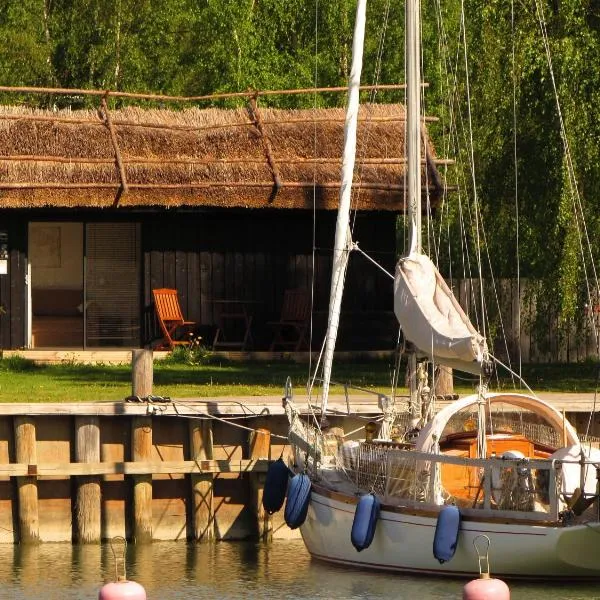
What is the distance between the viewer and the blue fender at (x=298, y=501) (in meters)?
20.2

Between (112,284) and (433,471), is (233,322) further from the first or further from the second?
(433,471)

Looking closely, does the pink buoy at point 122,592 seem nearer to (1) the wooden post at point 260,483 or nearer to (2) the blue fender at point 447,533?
(2) the blue fender at point 447,533

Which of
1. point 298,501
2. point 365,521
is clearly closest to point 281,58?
point 298,501

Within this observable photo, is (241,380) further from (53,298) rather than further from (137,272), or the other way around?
(53,298)

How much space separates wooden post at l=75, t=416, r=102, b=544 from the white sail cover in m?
4.24

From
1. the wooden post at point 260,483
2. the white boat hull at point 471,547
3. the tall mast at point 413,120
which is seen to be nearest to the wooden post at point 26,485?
the wooden post at point 260,483

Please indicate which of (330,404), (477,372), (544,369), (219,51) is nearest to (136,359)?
(330,404)

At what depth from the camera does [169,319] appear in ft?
105

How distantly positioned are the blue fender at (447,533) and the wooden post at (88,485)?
5350mm

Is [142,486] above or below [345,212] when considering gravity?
below

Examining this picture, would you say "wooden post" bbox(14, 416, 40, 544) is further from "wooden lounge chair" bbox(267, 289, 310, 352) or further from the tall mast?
"wooden lounge chair" bbox(267, 289, 310, 352)

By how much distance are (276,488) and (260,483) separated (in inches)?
49.5

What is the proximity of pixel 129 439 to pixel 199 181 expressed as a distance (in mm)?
9653

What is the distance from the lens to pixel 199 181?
30.9 metres
